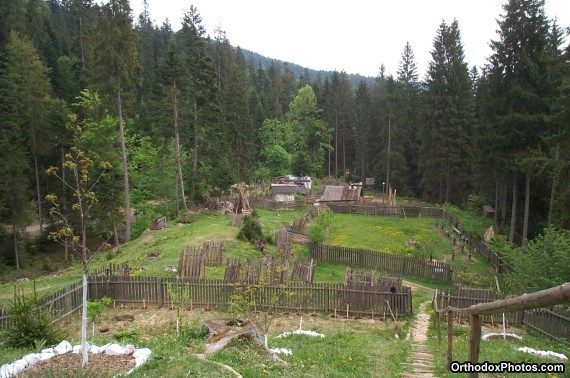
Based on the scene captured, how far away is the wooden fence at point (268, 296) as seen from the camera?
17.5m

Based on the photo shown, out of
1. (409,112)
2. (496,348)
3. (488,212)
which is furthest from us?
(409,112)

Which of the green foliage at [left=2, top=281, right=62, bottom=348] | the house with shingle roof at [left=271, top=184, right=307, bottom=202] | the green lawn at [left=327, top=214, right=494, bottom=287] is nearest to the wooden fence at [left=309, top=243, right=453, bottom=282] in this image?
the green lawn at [left=327, top=214, right=494, bottom=287]

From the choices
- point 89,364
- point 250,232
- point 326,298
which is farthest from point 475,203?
point 89,364

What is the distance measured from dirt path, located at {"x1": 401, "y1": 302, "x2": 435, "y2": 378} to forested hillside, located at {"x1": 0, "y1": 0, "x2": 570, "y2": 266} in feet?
26.3

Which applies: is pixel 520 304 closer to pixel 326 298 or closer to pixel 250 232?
pixel 326 298

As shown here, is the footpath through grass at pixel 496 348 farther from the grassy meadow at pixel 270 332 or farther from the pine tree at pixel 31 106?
the pine tree at pixel 31 106

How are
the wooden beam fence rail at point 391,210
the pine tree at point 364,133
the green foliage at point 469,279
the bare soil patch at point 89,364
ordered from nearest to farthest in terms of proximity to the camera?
the bare soil patch at point 89,364, the green foliage at point 469,279, the wooden beam fence rail at point 391,210, the pine tree at point 364,133

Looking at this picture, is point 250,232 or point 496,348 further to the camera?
point 250,232

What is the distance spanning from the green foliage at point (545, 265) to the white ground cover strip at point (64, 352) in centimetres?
1552

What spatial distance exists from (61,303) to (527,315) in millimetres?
17586

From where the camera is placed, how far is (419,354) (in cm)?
1144

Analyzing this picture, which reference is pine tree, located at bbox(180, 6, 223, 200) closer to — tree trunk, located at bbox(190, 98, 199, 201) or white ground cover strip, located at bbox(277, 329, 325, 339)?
tree trunk, located at bbox(190, 98, 199, 201)

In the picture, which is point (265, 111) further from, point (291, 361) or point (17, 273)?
point (291, 361)

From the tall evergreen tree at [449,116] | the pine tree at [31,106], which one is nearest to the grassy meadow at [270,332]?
the pine tree at [31,106]
